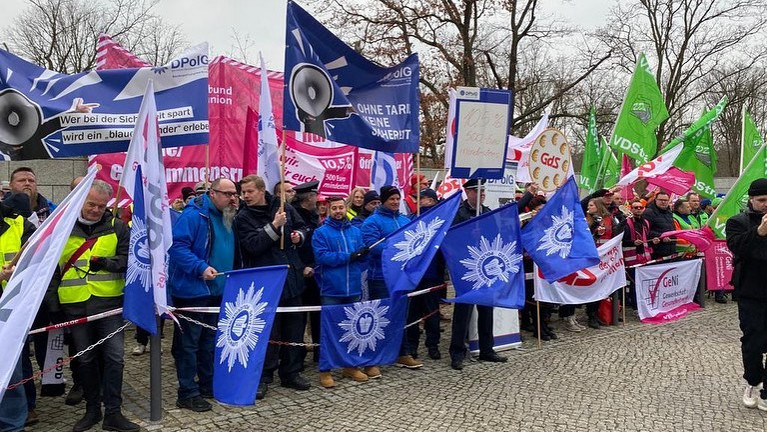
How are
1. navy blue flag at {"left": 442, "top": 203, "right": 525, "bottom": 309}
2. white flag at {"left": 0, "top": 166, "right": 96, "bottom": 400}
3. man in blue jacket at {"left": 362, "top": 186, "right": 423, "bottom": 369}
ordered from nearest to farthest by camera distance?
white flag at {"left": 0, "top": 166, "right": 96, "bottom": 400}, navy blue flag at {"left": 442, "top": 203, "right": 525, "bottom": 309}, man in blue jacket at {"left": 362, "top": 186, "right": 423, "bottom": 369}

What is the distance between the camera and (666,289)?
9578 millimetres

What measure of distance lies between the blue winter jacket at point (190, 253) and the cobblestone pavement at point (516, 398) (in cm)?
106

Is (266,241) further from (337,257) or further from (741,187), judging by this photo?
(741,187)

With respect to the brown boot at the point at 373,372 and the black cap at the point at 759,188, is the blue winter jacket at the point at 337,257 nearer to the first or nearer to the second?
the brown boot at the point at 373,372

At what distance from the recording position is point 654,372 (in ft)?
21.2

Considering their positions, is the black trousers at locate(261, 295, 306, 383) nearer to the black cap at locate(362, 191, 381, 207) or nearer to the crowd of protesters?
the crowd of protesters

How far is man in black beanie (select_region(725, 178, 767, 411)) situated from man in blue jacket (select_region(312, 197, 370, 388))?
3426 millimetres

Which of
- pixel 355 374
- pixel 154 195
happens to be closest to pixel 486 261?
pixel 355 374

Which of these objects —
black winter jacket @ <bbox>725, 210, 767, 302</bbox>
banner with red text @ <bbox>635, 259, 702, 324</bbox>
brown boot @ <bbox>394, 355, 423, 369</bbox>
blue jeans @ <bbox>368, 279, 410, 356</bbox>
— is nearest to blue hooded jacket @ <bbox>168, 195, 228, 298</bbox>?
blue jeans @ <bbox>368, 279, 410, 356</bbox>

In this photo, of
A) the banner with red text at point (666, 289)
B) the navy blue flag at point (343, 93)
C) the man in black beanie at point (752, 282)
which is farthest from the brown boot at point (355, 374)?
the banner with red text at point (666, 289)

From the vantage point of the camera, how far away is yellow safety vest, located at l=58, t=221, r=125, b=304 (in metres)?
4.57

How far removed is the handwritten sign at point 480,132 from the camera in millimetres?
6750

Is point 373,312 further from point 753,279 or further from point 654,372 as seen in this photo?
point 753,279

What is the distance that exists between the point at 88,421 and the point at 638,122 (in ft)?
30.5
